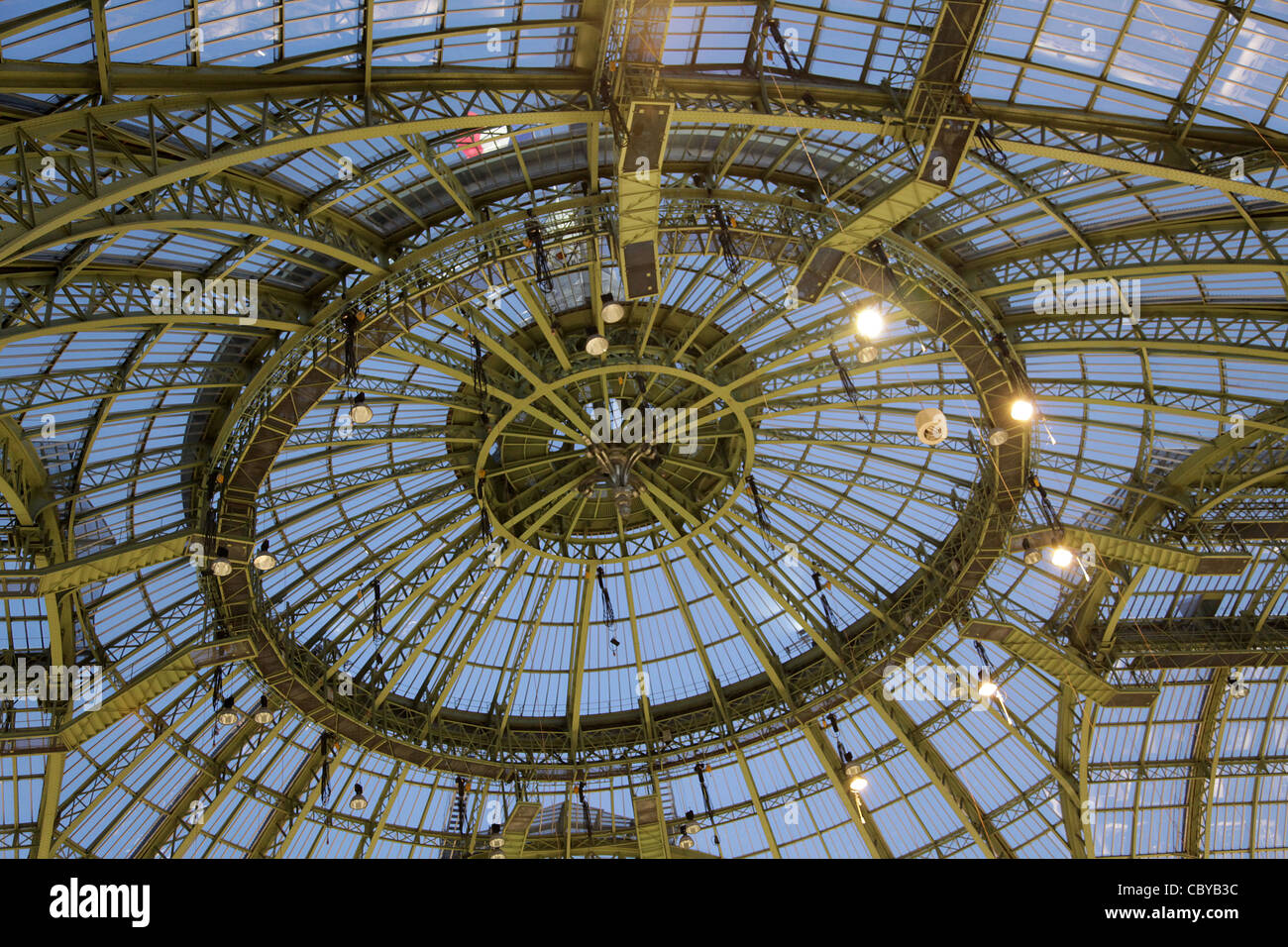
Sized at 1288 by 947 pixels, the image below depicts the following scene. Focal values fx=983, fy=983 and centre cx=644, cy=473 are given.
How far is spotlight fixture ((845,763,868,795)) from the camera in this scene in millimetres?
33938

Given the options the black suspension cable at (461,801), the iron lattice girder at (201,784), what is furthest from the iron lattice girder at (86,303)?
the black suspension cable at (461,801)

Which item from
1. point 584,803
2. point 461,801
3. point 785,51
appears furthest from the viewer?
point 584,803

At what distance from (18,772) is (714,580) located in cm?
2491

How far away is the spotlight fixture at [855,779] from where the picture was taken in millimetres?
33938

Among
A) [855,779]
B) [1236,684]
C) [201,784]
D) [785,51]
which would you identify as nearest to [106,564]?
[201,784]

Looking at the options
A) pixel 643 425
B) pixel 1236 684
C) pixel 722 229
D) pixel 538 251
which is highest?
pixel 722 229

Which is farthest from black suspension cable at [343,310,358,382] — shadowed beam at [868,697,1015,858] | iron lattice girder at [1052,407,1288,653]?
iron lattice girder at [1052,407,1288,653]

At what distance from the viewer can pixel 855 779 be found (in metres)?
34.2

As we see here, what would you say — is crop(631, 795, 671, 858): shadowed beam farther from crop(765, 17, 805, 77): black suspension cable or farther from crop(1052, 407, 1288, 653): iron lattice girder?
crop(765, 17, 805, 77): black suspension cable

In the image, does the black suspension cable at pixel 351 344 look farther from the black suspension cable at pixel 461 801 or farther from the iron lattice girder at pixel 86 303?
the black suspension cable at pixel 461 801

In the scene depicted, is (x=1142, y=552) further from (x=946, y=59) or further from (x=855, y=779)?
(x=946, y=59)

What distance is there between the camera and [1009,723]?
35500mm
